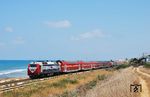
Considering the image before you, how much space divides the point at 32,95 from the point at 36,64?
85.3ft

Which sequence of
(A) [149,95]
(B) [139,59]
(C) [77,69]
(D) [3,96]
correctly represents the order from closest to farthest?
(A) [149,95] → (D) [3,96] → (C) [77,69] → (B) [139,59]

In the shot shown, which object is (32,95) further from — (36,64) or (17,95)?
(36,64)

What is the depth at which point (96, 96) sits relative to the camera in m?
29.9

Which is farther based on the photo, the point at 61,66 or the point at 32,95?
the point at 61,66

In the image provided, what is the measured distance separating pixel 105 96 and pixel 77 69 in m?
67.6

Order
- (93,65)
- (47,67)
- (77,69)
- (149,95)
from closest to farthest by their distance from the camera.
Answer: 1. (149,95)
2. (47,67)
3. (77,69)
4. (93,65)

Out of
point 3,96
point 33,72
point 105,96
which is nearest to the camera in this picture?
point 105,96

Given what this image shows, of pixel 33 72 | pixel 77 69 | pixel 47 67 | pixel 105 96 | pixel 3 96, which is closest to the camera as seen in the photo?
pixel 105 96

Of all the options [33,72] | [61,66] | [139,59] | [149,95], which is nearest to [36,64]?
[33,72]

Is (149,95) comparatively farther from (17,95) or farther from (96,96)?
(17,95)

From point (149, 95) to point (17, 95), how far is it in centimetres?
1123

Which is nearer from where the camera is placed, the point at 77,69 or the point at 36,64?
the point at 36,64

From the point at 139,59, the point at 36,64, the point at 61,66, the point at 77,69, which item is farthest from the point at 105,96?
the point at 139,59

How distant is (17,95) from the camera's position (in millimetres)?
36125
